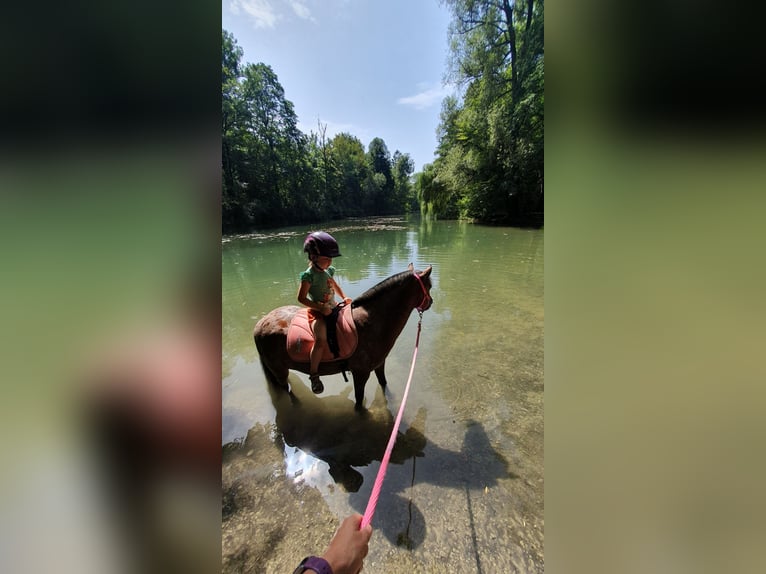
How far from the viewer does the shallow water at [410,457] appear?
2.37 m

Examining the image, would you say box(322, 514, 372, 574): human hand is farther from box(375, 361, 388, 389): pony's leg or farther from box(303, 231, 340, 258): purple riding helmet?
box(375, 361, 388, 389): pony's leg

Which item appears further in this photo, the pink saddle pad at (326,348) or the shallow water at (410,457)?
the pink saddle pad at (326,348)

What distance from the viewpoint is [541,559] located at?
87.2 inches

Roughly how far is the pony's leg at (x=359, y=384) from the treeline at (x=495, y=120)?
31.2 feet

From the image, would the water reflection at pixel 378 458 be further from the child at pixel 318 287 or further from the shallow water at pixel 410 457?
the child at pixel 318 287

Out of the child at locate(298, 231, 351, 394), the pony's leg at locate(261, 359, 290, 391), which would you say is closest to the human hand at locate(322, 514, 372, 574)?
the child at locate(298, 231, 351, 394)

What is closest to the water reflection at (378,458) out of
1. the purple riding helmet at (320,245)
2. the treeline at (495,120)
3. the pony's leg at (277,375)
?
the pony's leg at (277,375)

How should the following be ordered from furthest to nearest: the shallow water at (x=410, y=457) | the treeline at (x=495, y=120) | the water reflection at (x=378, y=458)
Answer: the treeline at (x=495, y=120)
the water reflection at (x=378, y=458)
the shallow water at (x=410, y=457)

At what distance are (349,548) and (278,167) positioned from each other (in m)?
43.6

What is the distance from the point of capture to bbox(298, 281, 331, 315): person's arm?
10.3ft
